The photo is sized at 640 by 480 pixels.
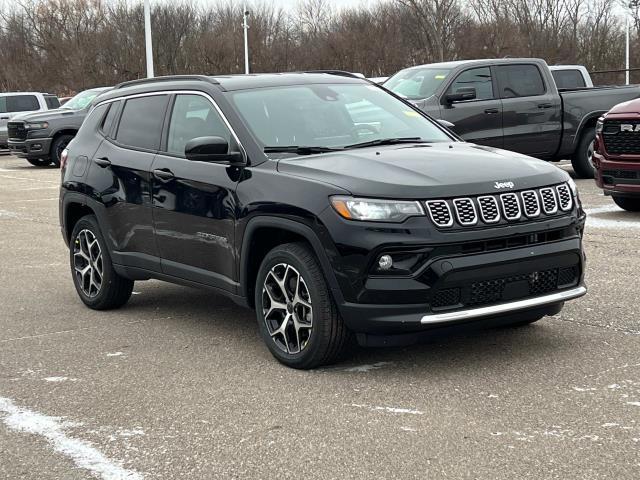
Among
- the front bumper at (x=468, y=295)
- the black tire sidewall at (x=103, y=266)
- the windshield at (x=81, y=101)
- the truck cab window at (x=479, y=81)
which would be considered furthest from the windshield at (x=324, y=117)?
the windshield at (x=81, y=101)

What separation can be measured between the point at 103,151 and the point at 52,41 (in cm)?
5495

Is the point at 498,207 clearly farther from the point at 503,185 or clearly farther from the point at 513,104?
the point at 513,104

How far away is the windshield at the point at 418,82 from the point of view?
1423 centimetres

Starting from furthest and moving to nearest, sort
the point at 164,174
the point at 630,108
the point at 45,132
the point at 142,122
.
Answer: the point at 45,132 → the point at 630,108 → the point at 142,122 → the point at 164,174

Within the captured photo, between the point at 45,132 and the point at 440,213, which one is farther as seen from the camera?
the point at 45,132

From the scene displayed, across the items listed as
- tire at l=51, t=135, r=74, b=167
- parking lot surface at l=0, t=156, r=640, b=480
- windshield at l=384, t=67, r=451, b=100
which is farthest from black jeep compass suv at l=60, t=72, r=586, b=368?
tire at l=51, t=135, r=74, b=167

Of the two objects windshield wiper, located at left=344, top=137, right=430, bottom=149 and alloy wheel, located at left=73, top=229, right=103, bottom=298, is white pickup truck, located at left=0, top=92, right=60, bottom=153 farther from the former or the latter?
windshield wiper, located at left=344, top=137, right=430, bottom=149

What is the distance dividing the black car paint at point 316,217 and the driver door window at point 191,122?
0.27 feet

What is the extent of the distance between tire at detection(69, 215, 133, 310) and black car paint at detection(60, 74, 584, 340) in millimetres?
196

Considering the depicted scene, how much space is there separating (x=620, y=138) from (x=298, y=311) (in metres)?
6.47

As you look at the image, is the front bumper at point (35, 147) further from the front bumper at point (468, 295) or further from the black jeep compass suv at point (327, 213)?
the front bumper at point (468, 295)

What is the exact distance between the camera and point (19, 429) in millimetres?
4660

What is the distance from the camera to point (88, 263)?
24.5 feet

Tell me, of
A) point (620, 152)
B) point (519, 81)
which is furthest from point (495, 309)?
point (519, 81)
